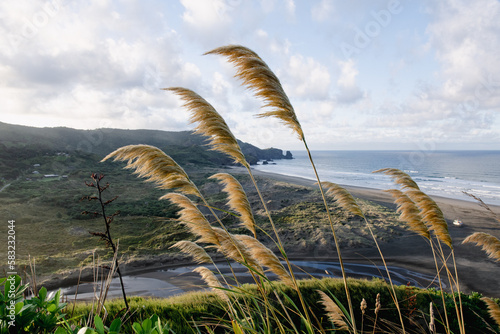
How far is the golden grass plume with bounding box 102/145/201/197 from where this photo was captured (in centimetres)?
208

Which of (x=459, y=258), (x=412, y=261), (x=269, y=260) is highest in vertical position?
(x=269, y=260)

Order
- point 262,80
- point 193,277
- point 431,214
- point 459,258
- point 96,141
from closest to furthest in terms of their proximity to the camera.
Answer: point 262,80
point 431,214
point 193,277
point 459,258
point 96,141

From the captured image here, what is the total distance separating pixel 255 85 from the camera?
6.90 feet

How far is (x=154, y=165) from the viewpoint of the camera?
215 cm

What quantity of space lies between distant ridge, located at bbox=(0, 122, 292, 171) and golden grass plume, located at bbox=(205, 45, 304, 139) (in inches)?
2477

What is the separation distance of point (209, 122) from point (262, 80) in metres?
0.53

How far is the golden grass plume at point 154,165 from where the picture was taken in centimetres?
208

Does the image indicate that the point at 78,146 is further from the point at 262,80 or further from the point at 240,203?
the point at 262,80

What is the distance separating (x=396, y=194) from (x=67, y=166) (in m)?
66.9

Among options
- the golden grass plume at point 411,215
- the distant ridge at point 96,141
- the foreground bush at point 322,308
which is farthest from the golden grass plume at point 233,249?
the distant ridge at point 96,141

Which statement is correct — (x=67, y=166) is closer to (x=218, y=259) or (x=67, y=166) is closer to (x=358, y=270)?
(x=218, y=259)

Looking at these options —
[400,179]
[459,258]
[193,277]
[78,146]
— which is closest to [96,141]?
[78,146]

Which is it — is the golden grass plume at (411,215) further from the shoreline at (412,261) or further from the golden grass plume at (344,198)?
the shoreline at (412,261)

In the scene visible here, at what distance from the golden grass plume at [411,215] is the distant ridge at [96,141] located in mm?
62575
